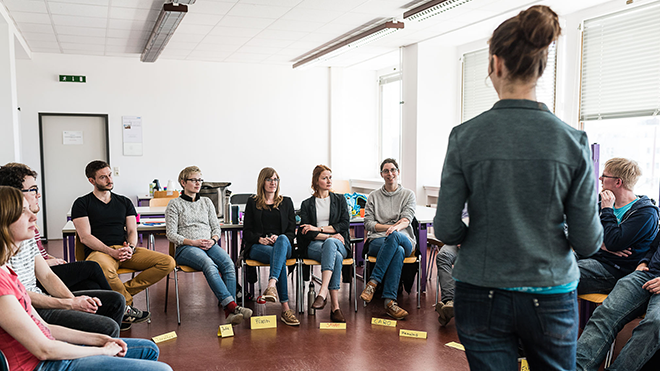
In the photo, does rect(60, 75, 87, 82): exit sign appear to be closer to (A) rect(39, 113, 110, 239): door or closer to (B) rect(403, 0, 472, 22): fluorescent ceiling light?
(A) rect(39, 113, 110, 239): door

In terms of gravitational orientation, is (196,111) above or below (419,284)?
above

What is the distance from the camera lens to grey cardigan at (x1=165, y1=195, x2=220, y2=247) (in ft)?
13.1

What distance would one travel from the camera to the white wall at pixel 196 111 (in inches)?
290

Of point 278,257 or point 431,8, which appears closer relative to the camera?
point 278,257

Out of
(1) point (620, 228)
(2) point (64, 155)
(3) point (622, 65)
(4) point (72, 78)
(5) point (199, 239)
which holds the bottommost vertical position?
(5) point (199, 239)

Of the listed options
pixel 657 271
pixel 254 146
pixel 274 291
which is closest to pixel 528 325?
pixel 657 271

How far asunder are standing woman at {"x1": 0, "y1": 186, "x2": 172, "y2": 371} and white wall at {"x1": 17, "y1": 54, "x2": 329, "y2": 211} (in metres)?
6.26

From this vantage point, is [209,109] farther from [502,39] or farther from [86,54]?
[502,39]

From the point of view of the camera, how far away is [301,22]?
18.9 feet

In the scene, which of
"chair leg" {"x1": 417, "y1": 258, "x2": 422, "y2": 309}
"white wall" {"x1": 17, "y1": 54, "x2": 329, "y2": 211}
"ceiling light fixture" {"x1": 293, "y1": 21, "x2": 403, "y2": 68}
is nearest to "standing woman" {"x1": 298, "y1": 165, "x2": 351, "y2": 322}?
"chair leg" {"x1": 417, "y1": 258, "x2": 422, "y2": 309}

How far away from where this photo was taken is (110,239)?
3.85 meters

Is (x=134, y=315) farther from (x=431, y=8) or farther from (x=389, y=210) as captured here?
(x=431, y=8)

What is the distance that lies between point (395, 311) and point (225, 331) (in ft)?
4.19

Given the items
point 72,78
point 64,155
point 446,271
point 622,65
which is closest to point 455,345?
point 446,271
